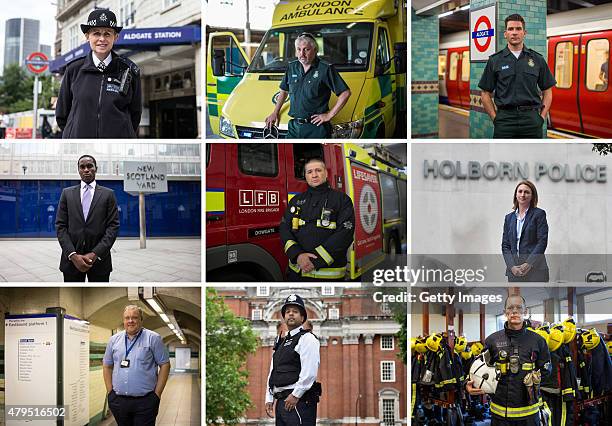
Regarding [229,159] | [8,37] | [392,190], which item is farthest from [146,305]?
[8,37]

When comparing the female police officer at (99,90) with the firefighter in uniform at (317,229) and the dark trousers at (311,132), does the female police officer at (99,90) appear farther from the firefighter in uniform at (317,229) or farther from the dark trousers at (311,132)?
the firefighter in uniform at (317,229)

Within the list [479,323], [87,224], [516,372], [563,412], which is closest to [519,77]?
[479,323]

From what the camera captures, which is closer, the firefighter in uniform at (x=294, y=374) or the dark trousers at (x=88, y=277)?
the firefighter in uniform at (x=294, y=374)

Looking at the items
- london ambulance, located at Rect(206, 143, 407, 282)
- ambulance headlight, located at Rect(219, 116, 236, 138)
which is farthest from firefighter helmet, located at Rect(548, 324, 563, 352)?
ambulance headlight, located at Rect(219, 116, 236, 138)

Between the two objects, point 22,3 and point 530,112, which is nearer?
point 530,112

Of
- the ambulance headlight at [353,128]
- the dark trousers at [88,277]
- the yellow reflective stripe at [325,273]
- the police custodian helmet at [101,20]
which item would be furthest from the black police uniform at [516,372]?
the police custodian helmet at [101,20]

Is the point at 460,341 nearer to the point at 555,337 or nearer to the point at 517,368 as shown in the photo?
the point at 517,368

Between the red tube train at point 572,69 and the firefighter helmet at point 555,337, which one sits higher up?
the red tube train at point 572,69

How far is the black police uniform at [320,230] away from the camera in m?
4.05

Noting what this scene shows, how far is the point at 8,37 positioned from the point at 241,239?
181cm

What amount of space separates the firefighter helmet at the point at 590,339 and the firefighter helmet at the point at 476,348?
0.55 metres

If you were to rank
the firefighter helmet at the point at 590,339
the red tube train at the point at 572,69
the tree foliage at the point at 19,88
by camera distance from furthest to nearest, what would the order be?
the tree foliage at the point at 19,88
the firefighter helmet at the point at 590,339
the red tube train at the point at 572,69

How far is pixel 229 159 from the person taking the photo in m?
4.03

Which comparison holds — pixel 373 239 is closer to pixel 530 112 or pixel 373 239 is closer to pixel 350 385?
pixel 350 385
